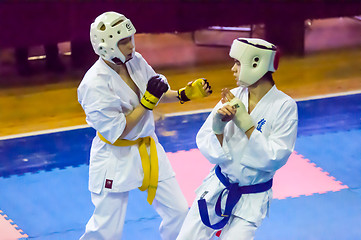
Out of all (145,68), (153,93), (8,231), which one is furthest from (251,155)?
(8,231)

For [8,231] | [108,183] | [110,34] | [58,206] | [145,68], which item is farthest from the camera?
[58,206]

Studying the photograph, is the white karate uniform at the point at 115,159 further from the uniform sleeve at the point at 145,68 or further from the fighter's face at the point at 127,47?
the fighter's face at the point at 127,47

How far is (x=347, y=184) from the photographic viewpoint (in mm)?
Result: 6352

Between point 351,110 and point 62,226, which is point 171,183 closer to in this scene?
point 62,226

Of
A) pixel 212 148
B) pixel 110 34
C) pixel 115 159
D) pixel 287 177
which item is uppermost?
pixel 110 34

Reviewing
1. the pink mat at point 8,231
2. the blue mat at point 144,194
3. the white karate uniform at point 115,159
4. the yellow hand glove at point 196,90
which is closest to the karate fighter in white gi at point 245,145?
the yellow hand glove at point 196,90

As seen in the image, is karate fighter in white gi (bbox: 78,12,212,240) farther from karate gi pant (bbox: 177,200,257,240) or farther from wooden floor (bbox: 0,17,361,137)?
wooden floor (bbox: 0,17,361,137)

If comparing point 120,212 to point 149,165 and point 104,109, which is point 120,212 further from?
point 104,109

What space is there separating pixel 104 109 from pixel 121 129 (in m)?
0.19

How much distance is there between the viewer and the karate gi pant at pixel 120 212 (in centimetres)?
454

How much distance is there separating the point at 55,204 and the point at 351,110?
441cm

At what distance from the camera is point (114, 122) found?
432 centimetres

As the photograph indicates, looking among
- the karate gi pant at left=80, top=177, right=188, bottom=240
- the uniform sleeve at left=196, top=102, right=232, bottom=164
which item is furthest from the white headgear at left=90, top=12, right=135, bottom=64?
the karate gi pant at left=80, top=177, right=188, bottom=240

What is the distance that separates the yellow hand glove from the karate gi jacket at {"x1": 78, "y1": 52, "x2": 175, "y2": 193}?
309mm
